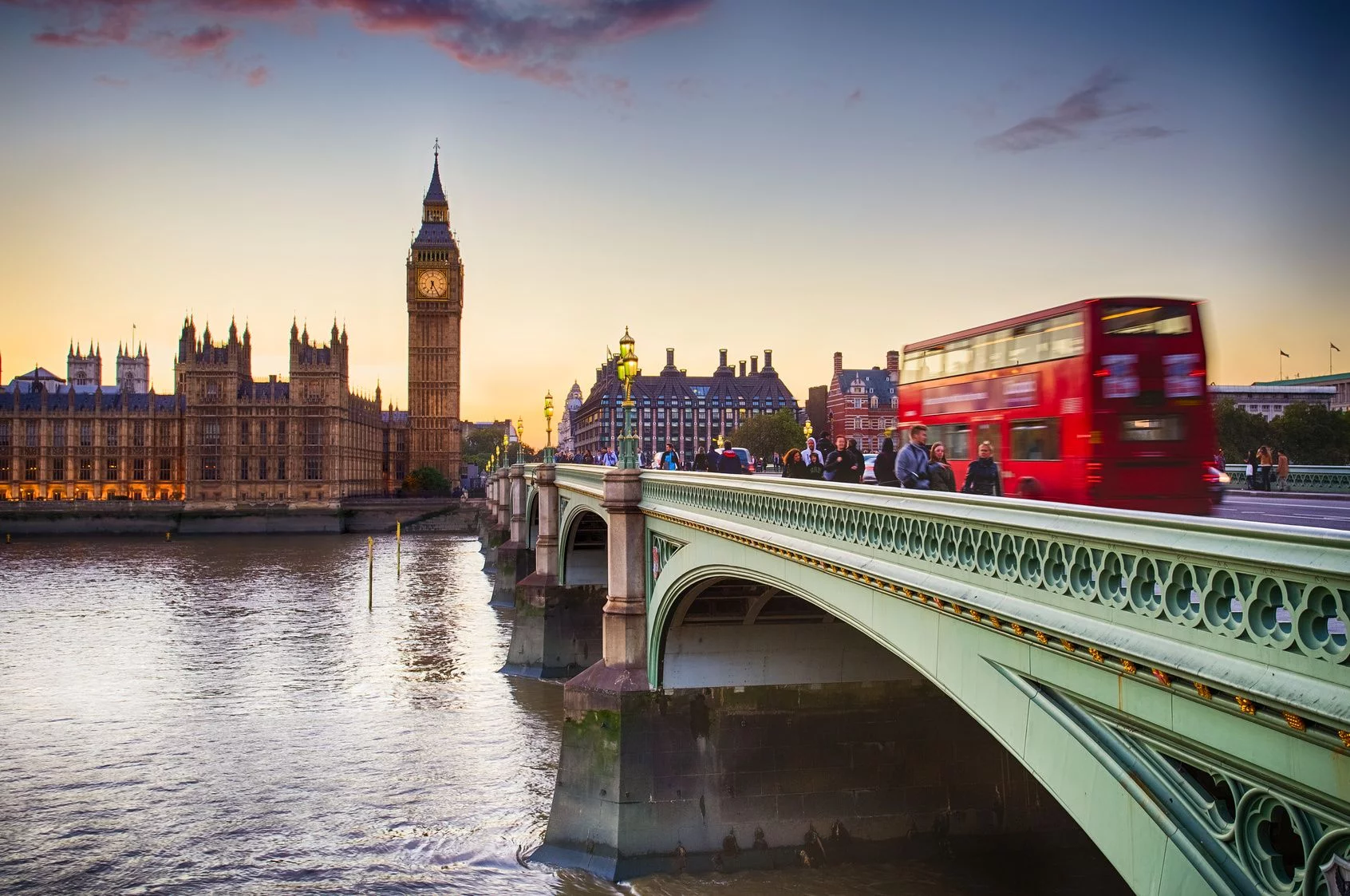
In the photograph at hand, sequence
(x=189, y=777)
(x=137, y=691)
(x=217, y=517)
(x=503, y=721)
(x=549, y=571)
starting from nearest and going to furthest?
(x=189, y=777) < (x=503, y=721) < (x=137, y=691) < (x=549, y=571) < (x=217, y=517)

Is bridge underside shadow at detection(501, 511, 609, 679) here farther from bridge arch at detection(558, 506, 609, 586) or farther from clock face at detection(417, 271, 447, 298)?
clock face at detection(417, 271, 447, 298)

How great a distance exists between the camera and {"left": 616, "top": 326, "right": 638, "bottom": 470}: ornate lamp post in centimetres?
1830

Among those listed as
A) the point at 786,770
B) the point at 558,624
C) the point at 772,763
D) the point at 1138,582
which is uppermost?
the point at 1138,582

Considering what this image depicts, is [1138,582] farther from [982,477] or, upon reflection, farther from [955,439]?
[955,439]

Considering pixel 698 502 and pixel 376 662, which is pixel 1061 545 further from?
pixel 376 662

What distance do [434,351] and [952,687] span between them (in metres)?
141

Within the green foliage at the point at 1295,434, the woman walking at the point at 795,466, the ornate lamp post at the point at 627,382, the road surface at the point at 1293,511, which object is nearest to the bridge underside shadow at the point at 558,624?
the ornate lamp post at the point at 627,382

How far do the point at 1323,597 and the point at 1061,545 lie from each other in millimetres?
1840

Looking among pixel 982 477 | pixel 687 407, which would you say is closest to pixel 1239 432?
pixel 982 477

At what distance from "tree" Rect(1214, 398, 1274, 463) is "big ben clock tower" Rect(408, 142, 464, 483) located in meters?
97.8

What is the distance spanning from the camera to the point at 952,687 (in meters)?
7.43

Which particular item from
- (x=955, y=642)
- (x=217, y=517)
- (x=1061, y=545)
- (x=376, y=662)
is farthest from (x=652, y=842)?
(x=217, y=517)

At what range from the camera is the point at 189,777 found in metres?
22.5

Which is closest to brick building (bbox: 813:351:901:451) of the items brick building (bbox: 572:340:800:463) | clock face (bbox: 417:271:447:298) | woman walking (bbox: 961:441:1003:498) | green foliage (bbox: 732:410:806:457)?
green foliage (bbox: 732:410:806:457)
